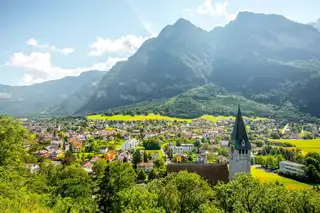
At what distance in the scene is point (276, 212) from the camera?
25.3m

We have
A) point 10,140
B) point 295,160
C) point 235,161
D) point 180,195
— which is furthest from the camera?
point 295,160

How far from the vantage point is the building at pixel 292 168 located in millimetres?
76562

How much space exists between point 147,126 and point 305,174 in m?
117

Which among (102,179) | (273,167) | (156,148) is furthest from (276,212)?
(156,148)

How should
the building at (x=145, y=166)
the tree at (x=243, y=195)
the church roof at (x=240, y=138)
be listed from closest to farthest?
1. the tree at (x=243, y=195)
2. the church roof at (x=240, y=138)
3. the building at (x=145, y=166)

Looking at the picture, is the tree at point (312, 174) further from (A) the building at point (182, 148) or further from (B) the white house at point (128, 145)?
(B) the white house at point (128, 145)

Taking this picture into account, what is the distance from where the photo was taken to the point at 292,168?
7894 centimetres

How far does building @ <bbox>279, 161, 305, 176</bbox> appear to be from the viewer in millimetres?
76562

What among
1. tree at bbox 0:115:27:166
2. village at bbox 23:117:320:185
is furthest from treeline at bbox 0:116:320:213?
village at bbox 23:117:320:185

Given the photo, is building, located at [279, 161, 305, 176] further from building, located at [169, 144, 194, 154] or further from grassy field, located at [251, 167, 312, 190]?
building, located at [169, 144, 194, 154]

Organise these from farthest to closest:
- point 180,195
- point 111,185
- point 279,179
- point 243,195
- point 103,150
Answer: point 103,150 → point 279,179 → point 111,185 → point 180,195 → point 243,195

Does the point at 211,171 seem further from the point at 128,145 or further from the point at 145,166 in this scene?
the point at 128,145

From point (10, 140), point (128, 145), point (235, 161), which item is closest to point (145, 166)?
point (128, 145)

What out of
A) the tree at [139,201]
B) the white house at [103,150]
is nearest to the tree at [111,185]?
the tree at [139,201]
